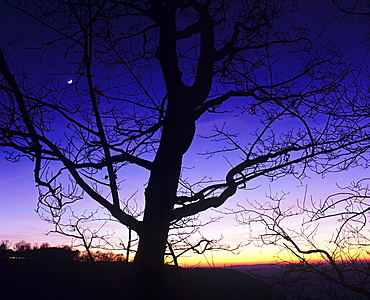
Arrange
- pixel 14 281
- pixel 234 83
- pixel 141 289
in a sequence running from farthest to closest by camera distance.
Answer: pixel 14 281 → pixel 234 83 → pixel 141 289

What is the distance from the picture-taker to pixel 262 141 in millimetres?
3307

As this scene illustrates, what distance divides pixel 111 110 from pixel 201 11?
1.46 meters

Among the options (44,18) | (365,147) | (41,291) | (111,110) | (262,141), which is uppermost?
(44,18)

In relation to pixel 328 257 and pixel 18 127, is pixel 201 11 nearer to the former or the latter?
pixel 18 127

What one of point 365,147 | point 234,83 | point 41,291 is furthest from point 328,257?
point 41,291

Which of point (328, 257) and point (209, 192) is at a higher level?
point (209, 192)

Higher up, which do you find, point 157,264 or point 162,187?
point 162,187

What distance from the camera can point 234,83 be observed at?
3.44 metres

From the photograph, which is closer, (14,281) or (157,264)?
(157,264)

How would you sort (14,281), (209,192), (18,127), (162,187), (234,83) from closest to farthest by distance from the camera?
(162,187), (18,127), (209,192), (234,83), (14,281)

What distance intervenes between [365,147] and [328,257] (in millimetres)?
1008

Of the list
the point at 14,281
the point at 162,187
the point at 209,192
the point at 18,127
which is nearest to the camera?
the point at 162,187

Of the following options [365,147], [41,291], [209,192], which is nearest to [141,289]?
[209,192]

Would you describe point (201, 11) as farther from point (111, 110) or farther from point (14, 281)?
point (14, 281)
